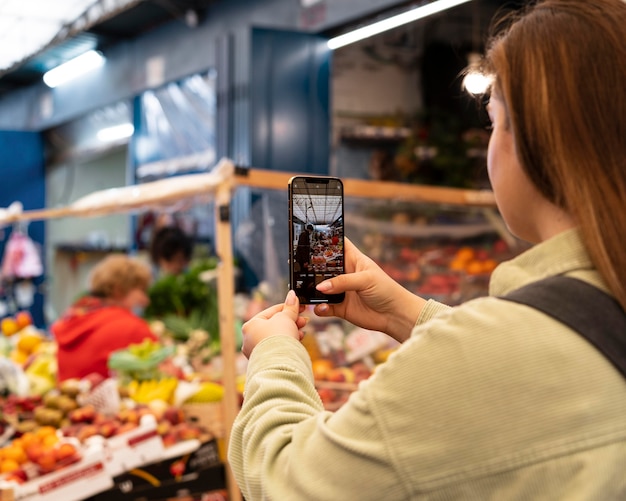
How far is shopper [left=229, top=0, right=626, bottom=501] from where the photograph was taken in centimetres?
76

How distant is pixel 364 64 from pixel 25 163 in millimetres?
6374

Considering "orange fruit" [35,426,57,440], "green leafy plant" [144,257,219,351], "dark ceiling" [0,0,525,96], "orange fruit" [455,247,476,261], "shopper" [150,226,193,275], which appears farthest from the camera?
"dark ceiling" [0,0,525,96]

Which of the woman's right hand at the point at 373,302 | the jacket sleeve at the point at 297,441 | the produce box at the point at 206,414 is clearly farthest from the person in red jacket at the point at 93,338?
the jacket sleeve at the point at 297,441

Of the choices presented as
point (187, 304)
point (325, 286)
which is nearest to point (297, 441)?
point (325, 286)

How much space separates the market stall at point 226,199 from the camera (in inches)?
117

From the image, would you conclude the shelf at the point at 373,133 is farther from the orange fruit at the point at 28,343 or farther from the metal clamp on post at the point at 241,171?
the metal clamp on post at the point at 241,171

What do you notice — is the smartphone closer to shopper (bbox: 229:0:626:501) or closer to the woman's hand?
the woman's hand

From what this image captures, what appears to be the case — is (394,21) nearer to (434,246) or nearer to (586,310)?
(434,246)

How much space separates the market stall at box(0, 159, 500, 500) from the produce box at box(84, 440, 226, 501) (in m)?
0.07

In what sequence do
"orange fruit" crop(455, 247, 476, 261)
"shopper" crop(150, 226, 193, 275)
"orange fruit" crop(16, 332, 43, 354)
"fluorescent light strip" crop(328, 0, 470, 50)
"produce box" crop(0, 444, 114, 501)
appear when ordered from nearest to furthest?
1. "produce box" crop(0, 444, 114, 501)
2. "orange fruit" crop(455, 247, 476, 261)
3. "fluorescent light strip" crop(328, 0, 470, 50)
4. "orange fruit" crop(16, 332, 43, 354)
5. "shopper" crop(150, 226, 193, 275)

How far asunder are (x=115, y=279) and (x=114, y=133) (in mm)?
5433

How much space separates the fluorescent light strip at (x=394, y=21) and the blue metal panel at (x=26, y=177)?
21.0 ft

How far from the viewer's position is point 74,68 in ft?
32.4

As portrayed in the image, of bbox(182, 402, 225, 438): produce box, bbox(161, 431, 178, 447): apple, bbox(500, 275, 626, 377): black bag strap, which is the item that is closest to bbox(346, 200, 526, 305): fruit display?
bbox(182, 402, 225, 438): produce box
